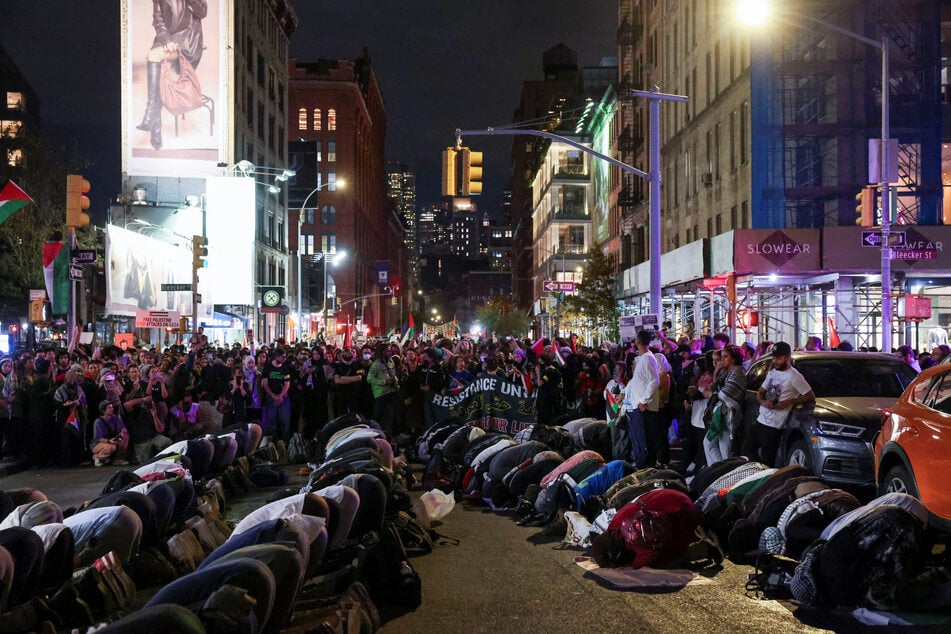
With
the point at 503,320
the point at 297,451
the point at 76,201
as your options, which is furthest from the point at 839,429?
the point at 503,320

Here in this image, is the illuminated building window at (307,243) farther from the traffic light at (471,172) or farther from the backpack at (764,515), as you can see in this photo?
the backpack at (764,515)

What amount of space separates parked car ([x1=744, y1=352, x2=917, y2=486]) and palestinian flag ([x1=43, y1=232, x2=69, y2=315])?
17696 millimetres

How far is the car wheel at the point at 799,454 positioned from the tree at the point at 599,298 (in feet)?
143

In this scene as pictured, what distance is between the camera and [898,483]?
27.6 feet

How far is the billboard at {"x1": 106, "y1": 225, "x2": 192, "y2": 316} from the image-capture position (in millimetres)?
33438

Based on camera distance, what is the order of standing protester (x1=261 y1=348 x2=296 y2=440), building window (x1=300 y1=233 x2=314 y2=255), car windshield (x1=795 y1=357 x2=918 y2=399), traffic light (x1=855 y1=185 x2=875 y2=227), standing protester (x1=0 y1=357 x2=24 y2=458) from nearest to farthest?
car windshield (x1=795 y1=357 x2=918 y2=399) → standing protester (x1=0 y1=357 x2=24 y2=458) → standing protester (x1=261 y1=348 x2=296 y2=440) → traffic light (x1=855 y1=185 x2=875 y2=227) → building window (x1=300 y1=233 x2=314 y2=255)

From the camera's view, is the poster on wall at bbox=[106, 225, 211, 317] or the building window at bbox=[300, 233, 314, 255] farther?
the building window at bbox=[300, 233, 314, 255]

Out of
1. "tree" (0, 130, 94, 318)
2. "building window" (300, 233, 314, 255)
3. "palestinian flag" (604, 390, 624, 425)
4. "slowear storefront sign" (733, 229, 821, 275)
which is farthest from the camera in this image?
"building window" (300, 233, 314, 255)

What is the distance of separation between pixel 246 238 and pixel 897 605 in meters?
48.3

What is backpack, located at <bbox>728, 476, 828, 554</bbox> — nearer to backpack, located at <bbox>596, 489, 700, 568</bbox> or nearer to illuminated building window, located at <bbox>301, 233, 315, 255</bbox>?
backpack, located at <bbox>596, 489, 700, 568</bbox>

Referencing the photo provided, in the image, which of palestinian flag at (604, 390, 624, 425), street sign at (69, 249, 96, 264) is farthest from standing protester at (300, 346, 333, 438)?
palestinian flag at (604, 390, 624, 425)

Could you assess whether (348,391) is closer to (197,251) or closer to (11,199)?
(11,199)

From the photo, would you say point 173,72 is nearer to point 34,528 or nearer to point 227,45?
point 227,45

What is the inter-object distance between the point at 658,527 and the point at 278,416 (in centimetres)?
1159
